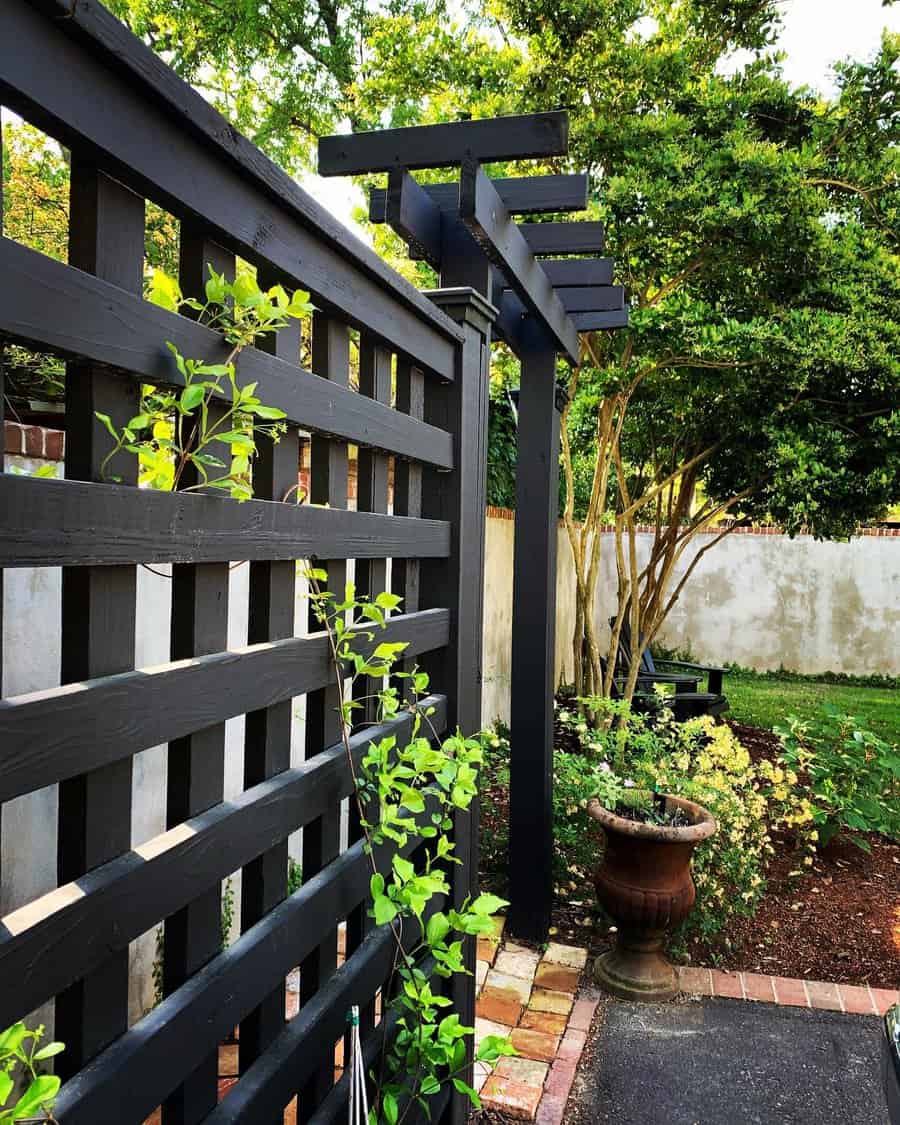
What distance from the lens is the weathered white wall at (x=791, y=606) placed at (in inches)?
412

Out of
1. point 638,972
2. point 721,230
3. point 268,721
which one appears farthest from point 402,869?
point 721,230

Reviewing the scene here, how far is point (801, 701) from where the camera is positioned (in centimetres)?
870

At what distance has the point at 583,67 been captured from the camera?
4996 millimetres

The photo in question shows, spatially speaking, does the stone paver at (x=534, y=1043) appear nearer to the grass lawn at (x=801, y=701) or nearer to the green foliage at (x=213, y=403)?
the green foliage at (x=213, y=403)

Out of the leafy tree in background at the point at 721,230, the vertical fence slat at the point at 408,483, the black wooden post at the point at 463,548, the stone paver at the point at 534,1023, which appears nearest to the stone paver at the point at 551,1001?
the stone paver at the point at 534,1023

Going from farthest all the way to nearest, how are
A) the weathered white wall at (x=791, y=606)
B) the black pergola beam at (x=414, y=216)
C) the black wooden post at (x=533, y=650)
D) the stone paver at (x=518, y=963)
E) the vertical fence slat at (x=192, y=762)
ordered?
the weathered white wall at (x=791, y=606) → the black wooden post at (x=533, y=650) → the stone paver at (x=518, y=963) → the black pergola beam at (x=414, y=216) → the vertical fence slat at (x=192, y=762)

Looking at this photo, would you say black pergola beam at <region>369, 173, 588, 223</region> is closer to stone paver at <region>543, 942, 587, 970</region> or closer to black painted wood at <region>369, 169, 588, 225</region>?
black painted wood at <region>369, 169, 588, 225</region>

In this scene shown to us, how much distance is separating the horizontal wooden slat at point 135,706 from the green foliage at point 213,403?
0.73ft

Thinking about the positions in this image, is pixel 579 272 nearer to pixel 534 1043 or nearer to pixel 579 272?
pixel 579 272

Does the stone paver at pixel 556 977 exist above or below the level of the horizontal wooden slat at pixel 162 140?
below

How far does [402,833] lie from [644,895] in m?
1.84

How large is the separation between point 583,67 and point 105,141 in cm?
491

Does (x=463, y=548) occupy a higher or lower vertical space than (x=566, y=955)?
higher

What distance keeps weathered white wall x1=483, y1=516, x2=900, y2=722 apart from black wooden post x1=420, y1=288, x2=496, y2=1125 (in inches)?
327
